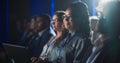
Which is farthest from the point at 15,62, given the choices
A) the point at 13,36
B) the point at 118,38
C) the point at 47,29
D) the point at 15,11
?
the point at 118,38

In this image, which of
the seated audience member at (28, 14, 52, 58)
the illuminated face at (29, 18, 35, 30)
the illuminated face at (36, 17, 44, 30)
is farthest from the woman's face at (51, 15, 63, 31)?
the illuminated face at (29, 18, 35, 30)

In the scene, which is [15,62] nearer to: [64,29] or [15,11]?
[64,29]

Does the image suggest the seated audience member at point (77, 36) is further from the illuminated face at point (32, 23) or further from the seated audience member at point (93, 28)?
the illuminated face at point (32, 23)

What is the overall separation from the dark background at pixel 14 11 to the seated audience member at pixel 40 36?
114 mm

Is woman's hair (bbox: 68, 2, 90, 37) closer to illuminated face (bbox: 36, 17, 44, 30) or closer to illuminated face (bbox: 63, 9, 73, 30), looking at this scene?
illuminated face (bbox: 63, 9, 73, 30)

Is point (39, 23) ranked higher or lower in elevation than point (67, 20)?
lower

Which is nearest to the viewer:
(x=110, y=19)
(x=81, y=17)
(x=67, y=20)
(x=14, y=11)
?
(x=110, y=19)

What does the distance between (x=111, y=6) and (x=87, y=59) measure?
→ 0.50 metres

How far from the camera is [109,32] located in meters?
1.91

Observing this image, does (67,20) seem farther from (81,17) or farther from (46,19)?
(46,19)

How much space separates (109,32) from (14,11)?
1839 millimetres

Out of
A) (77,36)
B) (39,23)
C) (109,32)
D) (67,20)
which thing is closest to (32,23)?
(39,23)

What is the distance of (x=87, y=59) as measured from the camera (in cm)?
219

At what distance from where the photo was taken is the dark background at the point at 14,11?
10.2 feet
